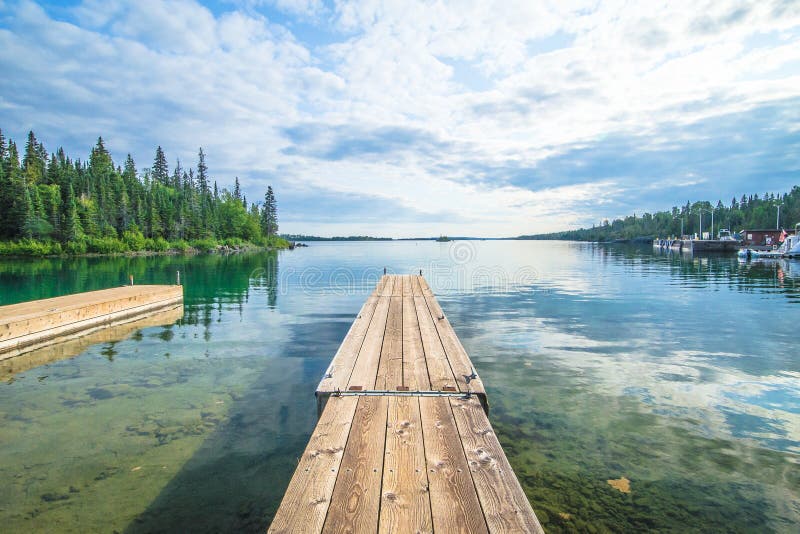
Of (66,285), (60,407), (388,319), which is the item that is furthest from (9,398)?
(66,285)

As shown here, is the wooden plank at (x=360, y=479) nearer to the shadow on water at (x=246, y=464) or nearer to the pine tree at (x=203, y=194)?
the shadow on water at (x=246, y=464)

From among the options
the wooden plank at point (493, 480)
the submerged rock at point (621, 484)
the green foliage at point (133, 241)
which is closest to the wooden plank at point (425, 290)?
the submerged rock at point (621, 484)

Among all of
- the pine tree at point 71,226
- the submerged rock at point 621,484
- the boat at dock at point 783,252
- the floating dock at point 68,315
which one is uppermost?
the pine tree at point 71,226

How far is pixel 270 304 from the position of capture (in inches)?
766

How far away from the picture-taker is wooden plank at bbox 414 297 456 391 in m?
5.86

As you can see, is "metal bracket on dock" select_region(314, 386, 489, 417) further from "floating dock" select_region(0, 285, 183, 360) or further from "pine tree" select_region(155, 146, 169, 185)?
"pine tree" select_region(155, 146, 169, 185)

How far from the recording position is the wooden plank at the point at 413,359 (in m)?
5.79

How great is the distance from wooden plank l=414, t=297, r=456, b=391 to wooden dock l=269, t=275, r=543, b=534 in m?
0.05

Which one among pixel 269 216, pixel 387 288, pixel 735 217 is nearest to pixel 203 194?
pixel 269 216

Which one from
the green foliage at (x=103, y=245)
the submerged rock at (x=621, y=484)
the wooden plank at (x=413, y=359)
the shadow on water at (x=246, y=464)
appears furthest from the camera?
the green foliage at (x=103, y=245)

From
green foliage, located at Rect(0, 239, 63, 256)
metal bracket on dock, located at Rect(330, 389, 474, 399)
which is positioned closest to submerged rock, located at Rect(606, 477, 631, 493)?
metal bracket on dock, located at Rect(330, 389, 474, 399)

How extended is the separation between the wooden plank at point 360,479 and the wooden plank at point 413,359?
1054 mm

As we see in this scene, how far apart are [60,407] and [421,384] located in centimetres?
642

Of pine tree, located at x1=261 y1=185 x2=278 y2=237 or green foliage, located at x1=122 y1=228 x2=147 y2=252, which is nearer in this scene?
green foliage, located at x1=122 y1=228 x2=147 y2=252
